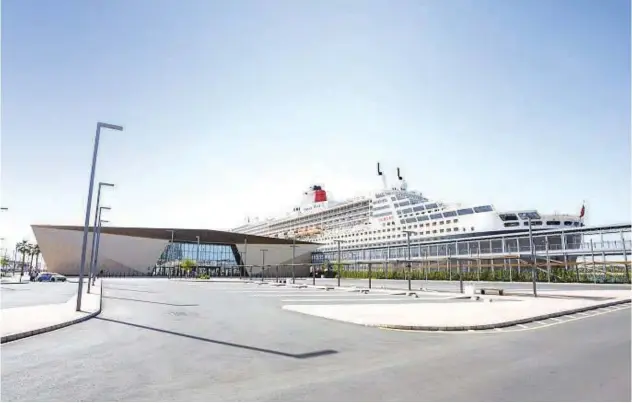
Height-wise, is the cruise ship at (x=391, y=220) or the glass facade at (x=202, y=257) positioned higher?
the cruise ship at (x=391, y=220)

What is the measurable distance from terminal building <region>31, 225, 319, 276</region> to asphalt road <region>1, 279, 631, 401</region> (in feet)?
163

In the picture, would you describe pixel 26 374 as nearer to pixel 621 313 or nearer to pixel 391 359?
pixel 391 359

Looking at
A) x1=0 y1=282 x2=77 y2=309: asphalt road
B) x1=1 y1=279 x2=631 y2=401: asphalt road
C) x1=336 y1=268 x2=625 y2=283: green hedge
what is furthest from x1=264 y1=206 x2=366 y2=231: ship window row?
x1=1 y1=279 x2=631 y2=401: asphalt road

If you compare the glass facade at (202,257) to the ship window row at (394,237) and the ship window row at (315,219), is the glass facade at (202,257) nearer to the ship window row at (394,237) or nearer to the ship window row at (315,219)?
the ship window row at (394,237)

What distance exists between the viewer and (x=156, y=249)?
7656 cm

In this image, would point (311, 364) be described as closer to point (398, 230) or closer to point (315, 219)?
point (398, 230)

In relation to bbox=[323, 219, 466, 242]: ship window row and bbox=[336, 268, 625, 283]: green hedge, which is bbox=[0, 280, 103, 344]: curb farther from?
bbox=[323, 219, 466, 242]: ship window row

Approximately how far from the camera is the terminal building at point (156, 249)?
65500mm

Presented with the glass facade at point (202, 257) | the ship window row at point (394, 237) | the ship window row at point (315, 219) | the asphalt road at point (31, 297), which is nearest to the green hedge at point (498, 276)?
the ship window row at point (394, 237)

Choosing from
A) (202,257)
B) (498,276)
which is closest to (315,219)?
(202,257)

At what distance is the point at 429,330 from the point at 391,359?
14.4 feet

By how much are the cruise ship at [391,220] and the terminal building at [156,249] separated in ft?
41.6

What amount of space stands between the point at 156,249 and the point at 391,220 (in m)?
47.0

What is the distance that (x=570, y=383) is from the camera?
19.7 ft
